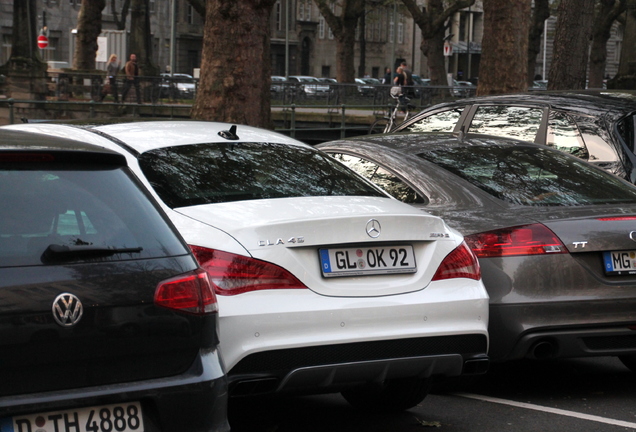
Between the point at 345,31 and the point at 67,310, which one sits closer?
the point at 67,310

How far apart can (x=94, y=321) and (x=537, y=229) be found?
119 inches

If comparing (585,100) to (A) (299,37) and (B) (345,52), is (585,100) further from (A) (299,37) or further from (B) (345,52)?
(A) (299,37)

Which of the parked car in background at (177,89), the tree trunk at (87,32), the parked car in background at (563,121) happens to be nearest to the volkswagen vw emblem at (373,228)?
the parked car in background at (563,121)

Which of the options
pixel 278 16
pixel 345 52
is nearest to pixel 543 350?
pixel 345 52

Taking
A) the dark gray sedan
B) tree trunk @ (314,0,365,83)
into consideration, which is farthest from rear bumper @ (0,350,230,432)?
tree trunk @ (314,0,365,83)

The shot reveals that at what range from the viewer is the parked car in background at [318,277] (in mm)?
4484

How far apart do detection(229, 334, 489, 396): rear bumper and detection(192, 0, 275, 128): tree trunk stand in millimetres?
7226

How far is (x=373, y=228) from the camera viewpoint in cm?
478

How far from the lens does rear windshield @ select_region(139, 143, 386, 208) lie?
16.7 ft

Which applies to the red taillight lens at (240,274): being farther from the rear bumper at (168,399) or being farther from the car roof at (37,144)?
the car roof at (37,144)

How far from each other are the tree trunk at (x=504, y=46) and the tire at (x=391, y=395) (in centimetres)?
1252

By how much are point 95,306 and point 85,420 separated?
0.36m

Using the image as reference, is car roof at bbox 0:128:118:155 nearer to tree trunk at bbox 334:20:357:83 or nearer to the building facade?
tree trunk at bbox 334:20:357:83

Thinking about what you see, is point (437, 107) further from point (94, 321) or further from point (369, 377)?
point (94, 321)
